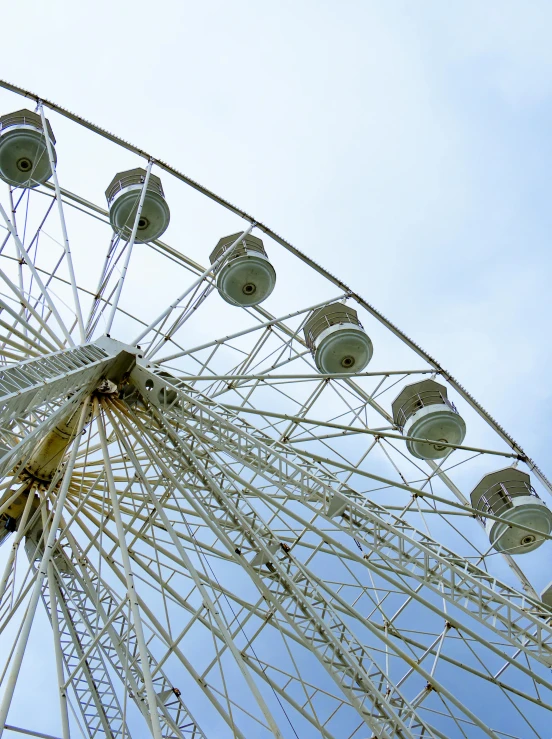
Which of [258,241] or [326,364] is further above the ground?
[258,241]

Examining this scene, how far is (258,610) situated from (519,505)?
21.4ft

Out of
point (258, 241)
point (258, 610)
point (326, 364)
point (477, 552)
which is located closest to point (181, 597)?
point (258, 610)

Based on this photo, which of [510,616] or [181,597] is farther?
[181,597]

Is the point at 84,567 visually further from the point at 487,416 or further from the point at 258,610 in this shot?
the point at 487,416

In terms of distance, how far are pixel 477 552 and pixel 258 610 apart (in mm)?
5971

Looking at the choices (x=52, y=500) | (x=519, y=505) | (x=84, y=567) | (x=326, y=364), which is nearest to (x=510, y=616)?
(x=519, y=505)

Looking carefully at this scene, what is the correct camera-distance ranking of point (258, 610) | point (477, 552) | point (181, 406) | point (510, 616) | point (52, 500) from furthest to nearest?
point (477, 552)
point (52, 500)
point (258, 610)
point (181, 406)
point (510, 616)

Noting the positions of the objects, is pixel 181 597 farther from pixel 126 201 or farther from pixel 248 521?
pixel 126 201

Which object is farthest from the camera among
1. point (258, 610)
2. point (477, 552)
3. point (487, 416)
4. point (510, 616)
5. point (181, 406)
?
point (487, 416)

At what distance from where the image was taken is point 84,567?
16.0 metres

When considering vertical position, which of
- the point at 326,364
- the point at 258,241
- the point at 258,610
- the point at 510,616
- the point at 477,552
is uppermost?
the point at 258,241

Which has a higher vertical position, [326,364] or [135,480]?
[326,364]

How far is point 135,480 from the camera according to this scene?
16.9 meters

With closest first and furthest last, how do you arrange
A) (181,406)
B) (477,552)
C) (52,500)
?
(181,406) → (52,500) → (477,552)
